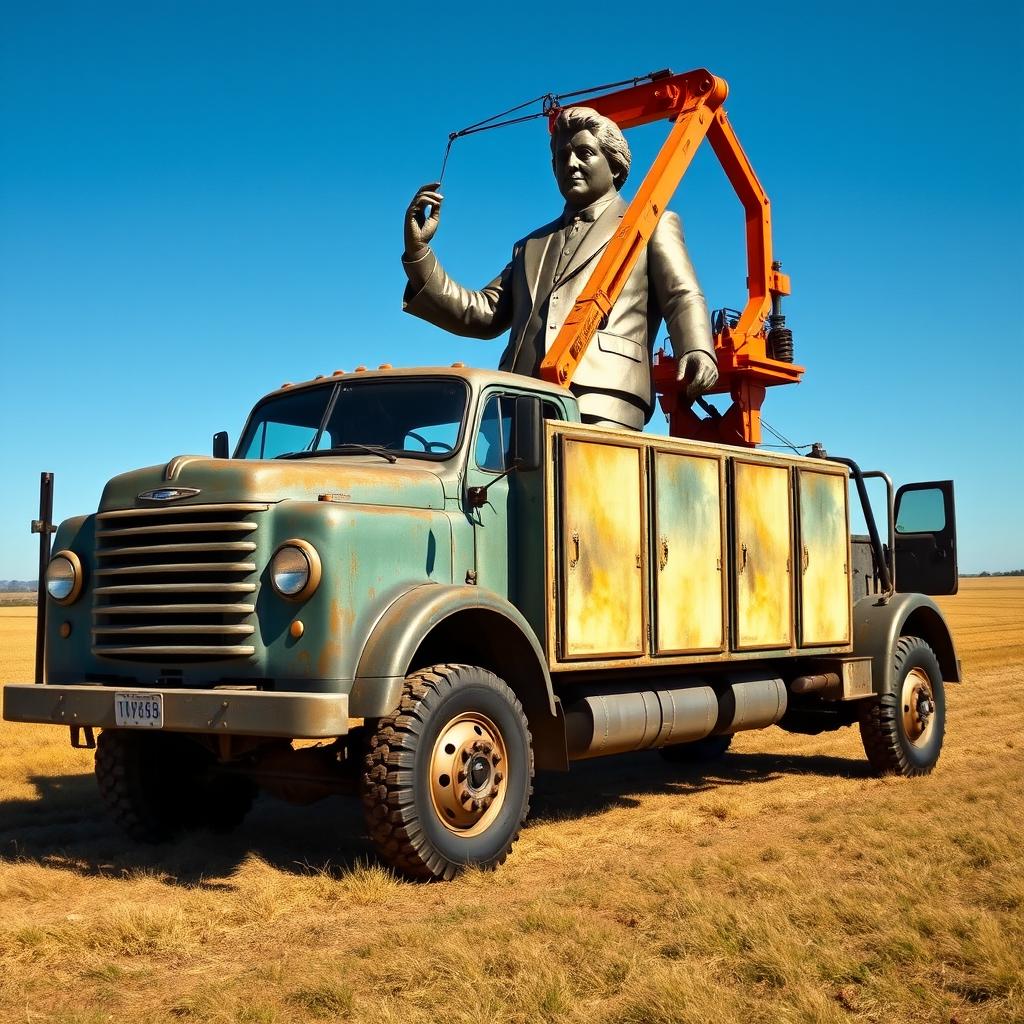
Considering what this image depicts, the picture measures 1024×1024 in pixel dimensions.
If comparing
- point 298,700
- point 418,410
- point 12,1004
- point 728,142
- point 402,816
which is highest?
point 728,142

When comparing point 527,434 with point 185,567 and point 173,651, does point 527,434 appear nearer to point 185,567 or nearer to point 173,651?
point 185,567

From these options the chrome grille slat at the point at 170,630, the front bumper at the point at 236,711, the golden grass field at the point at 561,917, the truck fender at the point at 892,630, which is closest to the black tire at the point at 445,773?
the golden grass field at the point at 561,917

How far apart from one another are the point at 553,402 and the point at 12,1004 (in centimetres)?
472

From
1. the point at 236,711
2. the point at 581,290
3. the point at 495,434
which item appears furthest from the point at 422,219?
the point at 236,711

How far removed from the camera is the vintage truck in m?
6.01

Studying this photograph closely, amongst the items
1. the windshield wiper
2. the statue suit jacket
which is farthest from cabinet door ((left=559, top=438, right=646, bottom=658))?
the statue suit jacket

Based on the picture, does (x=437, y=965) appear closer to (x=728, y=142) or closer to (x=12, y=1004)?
(x=12, y=1004)

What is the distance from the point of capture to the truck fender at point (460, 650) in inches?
234

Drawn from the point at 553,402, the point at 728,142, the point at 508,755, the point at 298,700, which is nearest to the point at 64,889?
the point at 298,700

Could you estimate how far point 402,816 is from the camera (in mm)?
5910

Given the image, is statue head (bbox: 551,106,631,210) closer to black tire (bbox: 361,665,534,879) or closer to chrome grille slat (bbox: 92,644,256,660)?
black tire (bbox: 361,665,534,879)

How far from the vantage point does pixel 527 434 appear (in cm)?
673

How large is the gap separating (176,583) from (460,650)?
162cm

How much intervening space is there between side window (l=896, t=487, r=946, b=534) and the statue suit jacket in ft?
9.80
